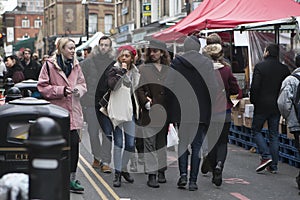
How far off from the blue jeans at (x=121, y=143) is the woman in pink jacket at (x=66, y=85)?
33.5 inches

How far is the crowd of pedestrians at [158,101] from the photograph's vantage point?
26.1ft

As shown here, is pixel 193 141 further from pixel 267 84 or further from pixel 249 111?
pixel 249 111

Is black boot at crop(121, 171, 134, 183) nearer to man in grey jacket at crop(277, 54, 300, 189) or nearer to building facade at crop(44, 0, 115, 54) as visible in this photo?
man in grey jacket at crop(277, 54, 300, 189)

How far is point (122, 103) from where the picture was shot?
28.2 feet

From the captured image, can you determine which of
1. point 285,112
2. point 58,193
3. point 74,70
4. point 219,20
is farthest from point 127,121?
point 219,20

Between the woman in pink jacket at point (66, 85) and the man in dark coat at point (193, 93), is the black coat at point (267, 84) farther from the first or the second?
the woman in pink jacket at point (66, 85)

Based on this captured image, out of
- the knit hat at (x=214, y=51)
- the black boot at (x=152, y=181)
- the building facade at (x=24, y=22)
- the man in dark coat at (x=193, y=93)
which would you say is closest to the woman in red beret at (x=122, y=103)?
the black boot at (x=152, y=181)

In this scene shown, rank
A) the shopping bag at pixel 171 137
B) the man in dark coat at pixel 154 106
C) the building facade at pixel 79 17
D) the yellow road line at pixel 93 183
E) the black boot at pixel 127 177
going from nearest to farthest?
the yellow road line at pixel 93 183 → the man in dark coat at pixel 154 106 → the black boot at pixel 127 177 → the shopping bag at pixel 171 137 → the building facade at pixel 79 17

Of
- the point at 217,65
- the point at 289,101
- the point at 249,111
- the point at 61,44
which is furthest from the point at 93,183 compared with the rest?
the point at 249,111

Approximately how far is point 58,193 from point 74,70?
435cm

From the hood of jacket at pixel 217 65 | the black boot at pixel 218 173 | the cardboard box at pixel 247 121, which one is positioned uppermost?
the hood of jacket at pixel 217 65

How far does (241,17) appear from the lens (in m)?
13.9

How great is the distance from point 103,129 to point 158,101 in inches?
47.4

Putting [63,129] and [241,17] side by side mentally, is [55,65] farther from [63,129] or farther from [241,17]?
[241,17]
